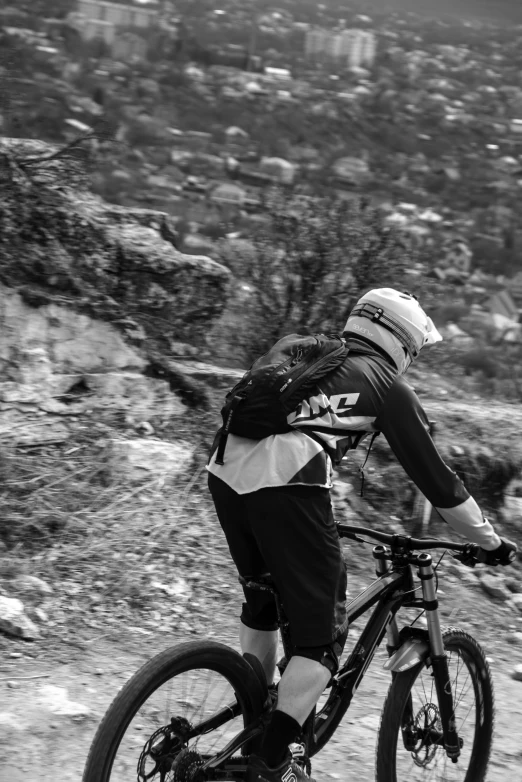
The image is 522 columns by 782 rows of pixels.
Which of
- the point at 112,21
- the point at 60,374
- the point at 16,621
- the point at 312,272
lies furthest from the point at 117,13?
the point at 16,621

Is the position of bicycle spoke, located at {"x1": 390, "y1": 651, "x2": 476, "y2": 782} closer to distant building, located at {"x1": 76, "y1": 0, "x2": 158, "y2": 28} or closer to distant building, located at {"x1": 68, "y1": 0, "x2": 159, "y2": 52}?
distant building, located at {"x1": 68, "y1": 0, "x2": 159, "y2": 52}

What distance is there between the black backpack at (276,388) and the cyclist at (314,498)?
0.03 m

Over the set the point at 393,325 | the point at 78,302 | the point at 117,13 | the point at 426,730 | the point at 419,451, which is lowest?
the point at 426,730

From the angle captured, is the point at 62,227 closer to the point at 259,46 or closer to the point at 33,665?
the point at 33,665

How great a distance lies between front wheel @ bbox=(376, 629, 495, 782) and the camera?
304cm

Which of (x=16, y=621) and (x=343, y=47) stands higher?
(x=343, y=47)

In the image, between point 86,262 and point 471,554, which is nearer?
point 471,554

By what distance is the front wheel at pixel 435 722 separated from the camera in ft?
9.96

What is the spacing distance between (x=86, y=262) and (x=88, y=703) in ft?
→ 12.7

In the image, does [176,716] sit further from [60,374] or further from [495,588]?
[60,374]

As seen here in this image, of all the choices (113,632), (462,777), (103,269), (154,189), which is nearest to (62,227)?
(103,269)

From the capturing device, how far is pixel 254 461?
2688mm

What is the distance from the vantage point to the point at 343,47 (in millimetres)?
47281

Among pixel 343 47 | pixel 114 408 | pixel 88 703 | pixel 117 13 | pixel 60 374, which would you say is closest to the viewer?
pixel 88 703
